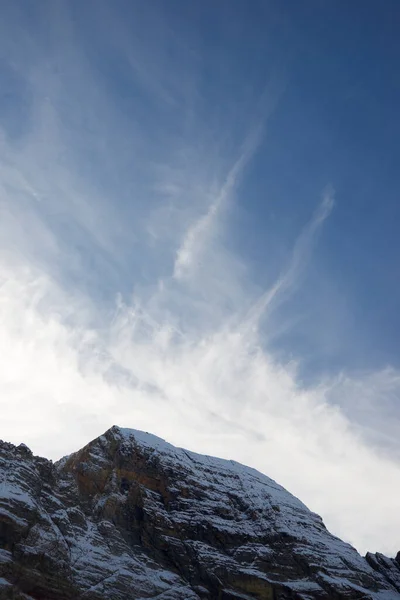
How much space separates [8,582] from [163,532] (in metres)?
32.5

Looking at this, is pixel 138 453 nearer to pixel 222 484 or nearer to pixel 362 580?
pixel 222 484

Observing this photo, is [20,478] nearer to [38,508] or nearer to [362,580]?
[38,508]

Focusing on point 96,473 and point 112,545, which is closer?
point 112,545

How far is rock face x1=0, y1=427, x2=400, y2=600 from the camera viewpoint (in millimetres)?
80500

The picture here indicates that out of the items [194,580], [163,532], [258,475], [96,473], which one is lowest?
[194,580]

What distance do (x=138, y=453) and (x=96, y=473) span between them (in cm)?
1002

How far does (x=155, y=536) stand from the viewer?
9694 centimetres

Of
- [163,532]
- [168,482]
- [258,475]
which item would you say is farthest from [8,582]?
[258,475]

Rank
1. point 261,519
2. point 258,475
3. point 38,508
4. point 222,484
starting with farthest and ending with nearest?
point 258,475
point 222,484
point 261,519
point 38,508

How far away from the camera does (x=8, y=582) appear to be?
238ft

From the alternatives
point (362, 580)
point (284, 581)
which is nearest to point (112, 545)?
point (284, 581)

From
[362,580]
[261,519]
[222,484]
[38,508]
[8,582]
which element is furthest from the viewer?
[222,484]

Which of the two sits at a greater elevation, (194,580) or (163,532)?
(163,532)

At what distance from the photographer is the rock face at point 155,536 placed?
3169 inches
